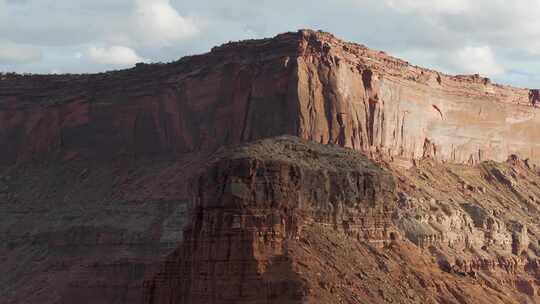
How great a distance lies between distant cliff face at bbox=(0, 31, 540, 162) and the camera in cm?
11812

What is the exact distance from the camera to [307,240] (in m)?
80.8

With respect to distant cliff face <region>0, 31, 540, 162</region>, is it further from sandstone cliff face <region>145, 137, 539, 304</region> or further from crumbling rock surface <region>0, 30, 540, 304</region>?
sandstone cliff face <region>145, 137, 539, 304</region>

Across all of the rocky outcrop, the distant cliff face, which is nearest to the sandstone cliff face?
the rocky outcrop

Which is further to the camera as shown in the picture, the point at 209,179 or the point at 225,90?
the point at 225,90

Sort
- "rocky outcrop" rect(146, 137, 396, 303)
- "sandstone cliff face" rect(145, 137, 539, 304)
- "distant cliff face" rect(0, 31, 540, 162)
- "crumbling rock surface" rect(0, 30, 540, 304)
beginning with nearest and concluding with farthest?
"rocky outcrop" rect(146, 137, 396, 303), "sandstone cliff face" rect(145, 137, 539, 304), "crumbling rock surface" rect(0, 30, 540, 304), "distant cliff face" rect(0, 31, 540, 162)

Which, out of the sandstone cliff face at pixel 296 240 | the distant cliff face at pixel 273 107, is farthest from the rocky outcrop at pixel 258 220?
the distant cliff face at pixel 273 107

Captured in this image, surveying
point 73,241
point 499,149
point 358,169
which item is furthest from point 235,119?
point 358,169

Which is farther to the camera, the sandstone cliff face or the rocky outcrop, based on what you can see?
the sandstone cliff face

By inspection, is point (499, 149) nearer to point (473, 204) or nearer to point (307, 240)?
point (473, 204)

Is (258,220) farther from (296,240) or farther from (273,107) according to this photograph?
(273,107)

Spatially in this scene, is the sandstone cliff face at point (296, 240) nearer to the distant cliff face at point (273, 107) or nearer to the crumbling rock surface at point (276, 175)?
the crumbling rock surface at point (276, 175)

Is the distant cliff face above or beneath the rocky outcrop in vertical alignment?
above

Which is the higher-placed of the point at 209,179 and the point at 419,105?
the point at 419,105

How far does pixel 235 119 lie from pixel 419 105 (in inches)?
554
